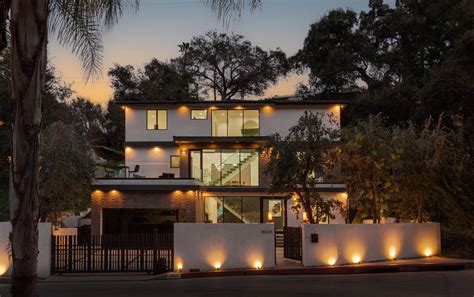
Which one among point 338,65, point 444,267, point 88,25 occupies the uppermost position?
point 338,65

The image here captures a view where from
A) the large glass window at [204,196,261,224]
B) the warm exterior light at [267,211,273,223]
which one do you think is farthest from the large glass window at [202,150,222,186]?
the warm exterior light at [267,211,273,223]

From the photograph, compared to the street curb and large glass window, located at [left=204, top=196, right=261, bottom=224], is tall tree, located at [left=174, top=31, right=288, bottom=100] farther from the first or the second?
the street curb

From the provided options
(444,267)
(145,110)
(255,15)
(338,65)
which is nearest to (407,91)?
(338,65)

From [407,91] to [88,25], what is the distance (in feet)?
135

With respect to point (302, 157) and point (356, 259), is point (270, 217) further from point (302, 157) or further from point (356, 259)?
point (356, 259)

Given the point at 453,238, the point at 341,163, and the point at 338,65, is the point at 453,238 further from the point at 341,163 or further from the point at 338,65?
the point at 338,65

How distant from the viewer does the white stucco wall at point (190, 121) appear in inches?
1539

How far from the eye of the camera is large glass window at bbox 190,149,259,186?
121ft

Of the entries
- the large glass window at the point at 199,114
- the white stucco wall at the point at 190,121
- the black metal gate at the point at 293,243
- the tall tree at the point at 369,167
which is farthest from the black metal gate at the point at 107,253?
the large glass window at the point at 199,114

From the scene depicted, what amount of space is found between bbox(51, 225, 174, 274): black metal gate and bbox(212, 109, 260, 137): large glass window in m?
19.8

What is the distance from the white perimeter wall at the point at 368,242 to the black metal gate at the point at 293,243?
71 centimetres

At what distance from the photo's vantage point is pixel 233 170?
1454 inches

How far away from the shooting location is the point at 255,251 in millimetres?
19812

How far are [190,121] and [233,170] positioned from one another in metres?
5.19
